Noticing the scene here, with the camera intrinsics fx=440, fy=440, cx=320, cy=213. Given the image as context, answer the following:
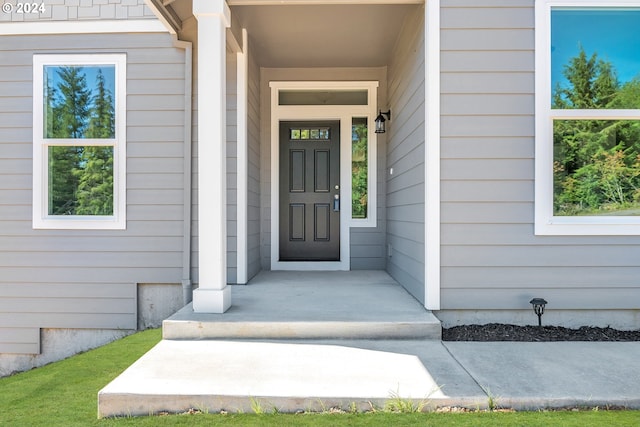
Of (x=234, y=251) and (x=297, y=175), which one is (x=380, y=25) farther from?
(x=234, y=251)

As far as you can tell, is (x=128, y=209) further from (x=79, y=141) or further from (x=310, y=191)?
(x=310, y=191)

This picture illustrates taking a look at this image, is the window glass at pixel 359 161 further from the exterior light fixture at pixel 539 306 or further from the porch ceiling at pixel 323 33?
the exterior light fixture at pixel 539 306

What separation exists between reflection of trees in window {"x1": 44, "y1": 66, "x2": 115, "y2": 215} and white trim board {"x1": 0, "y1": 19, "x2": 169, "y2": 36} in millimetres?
381

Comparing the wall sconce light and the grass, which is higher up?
the wall sconce light

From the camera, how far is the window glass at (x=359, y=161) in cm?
557

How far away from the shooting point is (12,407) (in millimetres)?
2529

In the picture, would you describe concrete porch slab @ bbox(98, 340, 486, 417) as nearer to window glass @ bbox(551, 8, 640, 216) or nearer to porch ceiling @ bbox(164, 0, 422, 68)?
window glass @ bbox(551, 8, 640, 216)

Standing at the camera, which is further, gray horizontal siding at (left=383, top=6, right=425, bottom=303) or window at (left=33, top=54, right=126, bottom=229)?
window at (left=33, top=54, right=126, bottom=229)

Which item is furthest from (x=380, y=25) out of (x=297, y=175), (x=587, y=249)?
(x=587, y=249)

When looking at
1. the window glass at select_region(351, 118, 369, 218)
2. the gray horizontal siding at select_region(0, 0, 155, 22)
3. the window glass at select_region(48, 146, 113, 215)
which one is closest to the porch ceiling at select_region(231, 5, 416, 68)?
the window glass at select_region(351, 118, 369, 218)

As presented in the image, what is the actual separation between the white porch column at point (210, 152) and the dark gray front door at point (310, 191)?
2345 millimetres

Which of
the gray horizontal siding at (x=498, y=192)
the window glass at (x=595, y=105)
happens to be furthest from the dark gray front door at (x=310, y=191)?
the window glass at (x=595, y=105)

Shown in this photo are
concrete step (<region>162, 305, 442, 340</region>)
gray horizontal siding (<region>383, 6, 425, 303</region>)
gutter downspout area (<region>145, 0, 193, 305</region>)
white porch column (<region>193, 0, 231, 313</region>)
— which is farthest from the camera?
gutter downspout area (<region>145, 0, 193, 305</region>)

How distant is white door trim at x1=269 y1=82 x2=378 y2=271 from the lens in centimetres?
550
